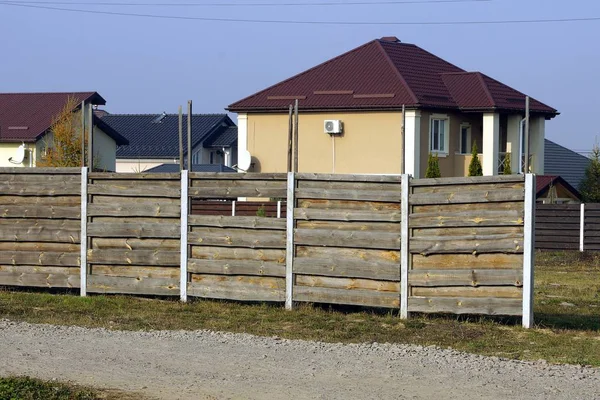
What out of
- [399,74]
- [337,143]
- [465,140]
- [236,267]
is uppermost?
[399,74]

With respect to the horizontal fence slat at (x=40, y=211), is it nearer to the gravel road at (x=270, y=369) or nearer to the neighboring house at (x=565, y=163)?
the gravel road at (x=270, y=369)

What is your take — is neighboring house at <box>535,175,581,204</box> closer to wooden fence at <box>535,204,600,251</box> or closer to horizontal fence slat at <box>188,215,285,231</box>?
wooden fence at <box>535,204,600,251</box>

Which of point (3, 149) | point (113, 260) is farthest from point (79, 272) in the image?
point (3, 149)

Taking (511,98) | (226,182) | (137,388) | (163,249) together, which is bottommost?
(137,388)

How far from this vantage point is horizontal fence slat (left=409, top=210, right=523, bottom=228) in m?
11.1

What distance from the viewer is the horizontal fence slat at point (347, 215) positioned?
11852 mm

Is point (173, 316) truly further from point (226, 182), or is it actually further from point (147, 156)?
point (147, 156)

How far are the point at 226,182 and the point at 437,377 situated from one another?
5496 mm

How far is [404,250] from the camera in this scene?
11703 mm

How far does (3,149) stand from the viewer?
44.2 m

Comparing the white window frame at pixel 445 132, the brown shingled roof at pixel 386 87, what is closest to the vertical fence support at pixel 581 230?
the brown shingled roof at pixel 386 87

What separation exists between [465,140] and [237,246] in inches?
1038

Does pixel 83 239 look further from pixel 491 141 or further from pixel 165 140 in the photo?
pixel 165 140

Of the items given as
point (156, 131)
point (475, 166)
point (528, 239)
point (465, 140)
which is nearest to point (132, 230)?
point (528, 239)
